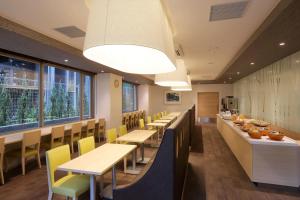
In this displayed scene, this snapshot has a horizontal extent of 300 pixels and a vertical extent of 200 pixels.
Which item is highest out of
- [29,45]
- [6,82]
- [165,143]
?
[29,45]

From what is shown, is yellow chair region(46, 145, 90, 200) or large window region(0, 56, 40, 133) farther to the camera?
large window region(0, 56, 40, 133)

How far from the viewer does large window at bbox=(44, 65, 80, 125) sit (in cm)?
549

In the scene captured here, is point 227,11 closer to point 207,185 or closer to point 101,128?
point 207,185

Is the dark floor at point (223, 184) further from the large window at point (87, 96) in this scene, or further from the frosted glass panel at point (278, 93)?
the large window at point (87, 96)

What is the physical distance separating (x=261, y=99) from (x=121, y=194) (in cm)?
640

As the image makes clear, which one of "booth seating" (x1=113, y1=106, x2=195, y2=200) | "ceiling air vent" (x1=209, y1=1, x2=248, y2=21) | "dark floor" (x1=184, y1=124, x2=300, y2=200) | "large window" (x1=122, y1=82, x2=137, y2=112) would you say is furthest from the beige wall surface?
"booth seating" (x1=113, y1=106, x2=195, y2=200)

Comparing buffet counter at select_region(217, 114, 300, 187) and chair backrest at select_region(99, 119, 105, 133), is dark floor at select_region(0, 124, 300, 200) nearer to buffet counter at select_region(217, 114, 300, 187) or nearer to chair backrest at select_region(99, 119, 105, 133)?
buffet counter at select_region(217, 114, 300, 187)

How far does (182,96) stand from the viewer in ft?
42.8

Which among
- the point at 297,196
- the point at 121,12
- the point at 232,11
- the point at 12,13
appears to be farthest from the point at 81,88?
the point at 297,196

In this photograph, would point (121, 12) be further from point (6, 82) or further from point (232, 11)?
point (6, 82)

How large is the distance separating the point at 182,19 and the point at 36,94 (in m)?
4.44

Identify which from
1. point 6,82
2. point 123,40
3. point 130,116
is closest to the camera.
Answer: point 123,40

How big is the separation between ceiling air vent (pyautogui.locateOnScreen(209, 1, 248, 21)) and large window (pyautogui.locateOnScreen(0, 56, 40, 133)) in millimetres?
4756

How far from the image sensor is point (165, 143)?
1555mm
